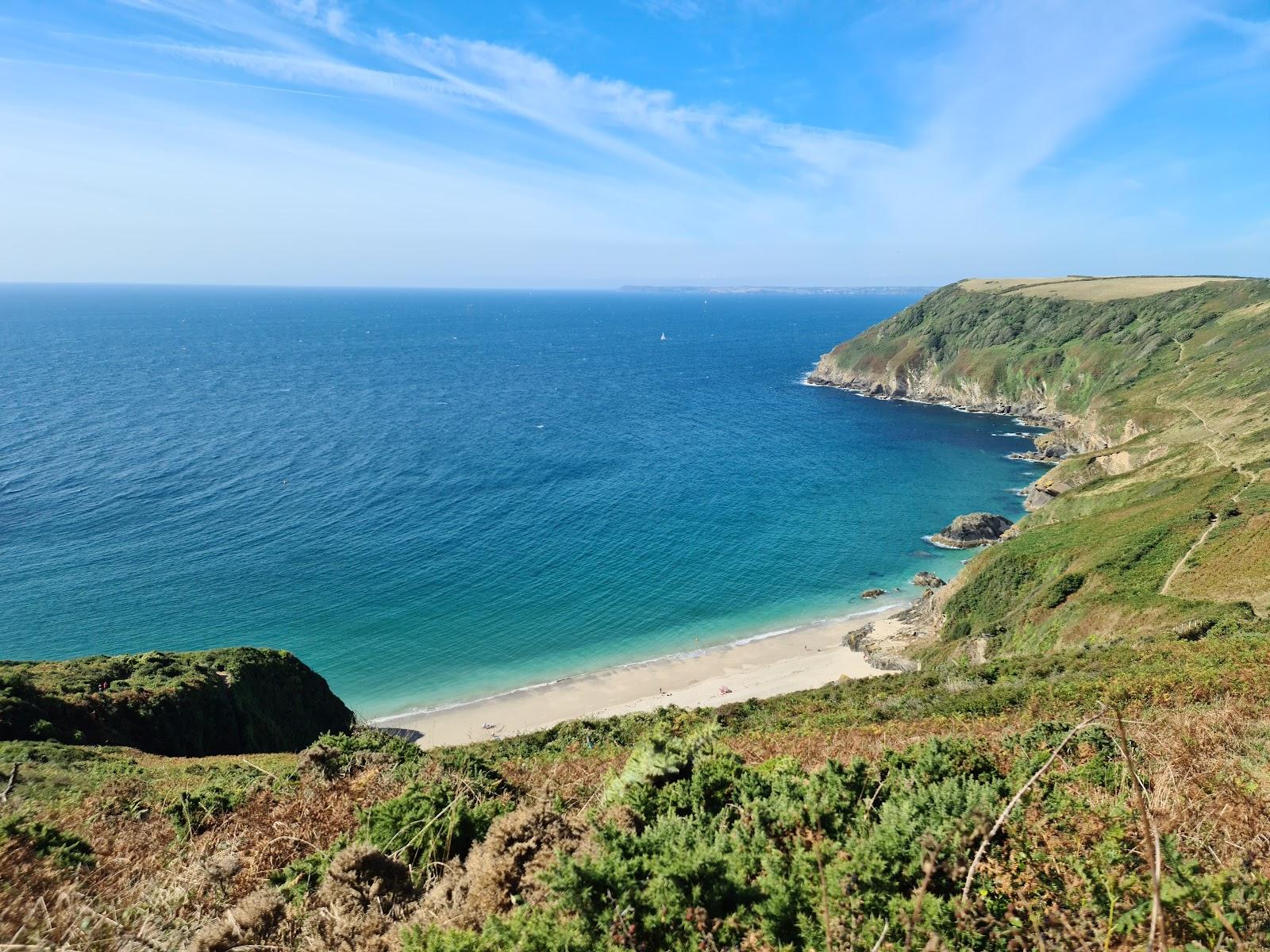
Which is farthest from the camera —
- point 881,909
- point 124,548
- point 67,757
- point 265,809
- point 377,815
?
point 124,548

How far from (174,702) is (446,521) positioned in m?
41.1

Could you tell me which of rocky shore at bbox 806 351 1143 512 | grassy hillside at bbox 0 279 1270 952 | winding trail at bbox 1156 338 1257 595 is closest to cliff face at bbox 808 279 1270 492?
rocky shore at bbox 806 351 1143 512

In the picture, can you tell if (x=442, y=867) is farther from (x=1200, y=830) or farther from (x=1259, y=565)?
(x=1259, y=565)

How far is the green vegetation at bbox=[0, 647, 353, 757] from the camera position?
22.3 m

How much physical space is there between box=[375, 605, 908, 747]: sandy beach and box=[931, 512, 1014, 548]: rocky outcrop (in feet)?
60.7

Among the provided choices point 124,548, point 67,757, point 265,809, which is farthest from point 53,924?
point 124,548

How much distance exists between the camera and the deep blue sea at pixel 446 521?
48.6 meters

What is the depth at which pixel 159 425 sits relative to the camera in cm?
9200

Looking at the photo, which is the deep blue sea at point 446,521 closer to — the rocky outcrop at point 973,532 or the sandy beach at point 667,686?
the sandy beach at point 667,686

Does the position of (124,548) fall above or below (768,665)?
above

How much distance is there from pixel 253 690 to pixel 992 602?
137ft

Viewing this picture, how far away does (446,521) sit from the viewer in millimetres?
66312

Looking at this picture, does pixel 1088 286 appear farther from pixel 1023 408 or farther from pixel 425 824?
pixel 425 824

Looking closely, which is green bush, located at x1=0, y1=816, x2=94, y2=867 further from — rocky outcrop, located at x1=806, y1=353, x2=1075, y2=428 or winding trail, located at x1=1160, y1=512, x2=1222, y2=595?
rocky outcrop, located at x1=806, y1=353, x2=1075, y2=428
